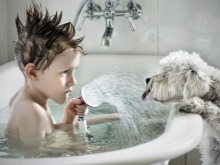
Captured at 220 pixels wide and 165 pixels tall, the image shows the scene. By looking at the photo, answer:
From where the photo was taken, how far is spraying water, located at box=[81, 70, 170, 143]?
4.37ft

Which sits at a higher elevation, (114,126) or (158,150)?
(158,150)

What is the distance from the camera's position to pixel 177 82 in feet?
4.38

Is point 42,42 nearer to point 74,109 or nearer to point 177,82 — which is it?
point 74,109

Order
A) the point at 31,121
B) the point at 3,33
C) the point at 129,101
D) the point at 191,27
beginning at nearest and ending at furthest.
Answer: the point at 31,121 < the point at 129,101 < the point at 191,27 < the point at 3,33

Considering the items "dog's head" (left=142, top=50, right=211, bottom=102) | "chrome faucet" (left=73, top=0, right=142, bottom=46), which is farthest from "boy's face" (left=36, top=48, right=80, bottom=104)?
"chrome faucet" (left=73, top=0, right=142, bottom=46)

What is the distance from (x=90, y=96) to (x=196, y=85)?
0.32 metres

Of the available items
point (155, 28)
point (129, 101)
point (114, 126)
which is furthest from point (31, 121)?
point (155, 28)

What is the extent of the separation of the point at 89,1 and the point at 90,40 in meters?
0.29

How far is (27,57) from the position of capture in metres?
1.26

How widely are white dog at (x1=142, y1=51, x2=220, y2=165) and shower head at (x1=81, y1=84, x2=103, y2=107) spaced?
0.16 m

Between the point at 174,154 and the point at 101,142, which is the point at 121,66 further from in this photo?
the point at 174,154

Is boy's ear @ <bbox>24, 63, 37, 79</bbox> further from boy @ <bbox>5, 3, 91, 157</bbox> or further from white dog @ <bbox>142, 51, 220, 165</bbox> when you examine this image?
white dog @ <bbox>142, 51, 220, 165</bbox>

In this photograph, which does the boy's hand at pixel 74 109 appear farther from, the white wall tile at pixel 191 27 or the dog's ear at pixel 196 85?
the white wall tile at pixel 191 27

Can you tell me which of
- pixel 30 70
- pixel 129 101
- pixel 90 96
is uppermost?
pixel 30 70
